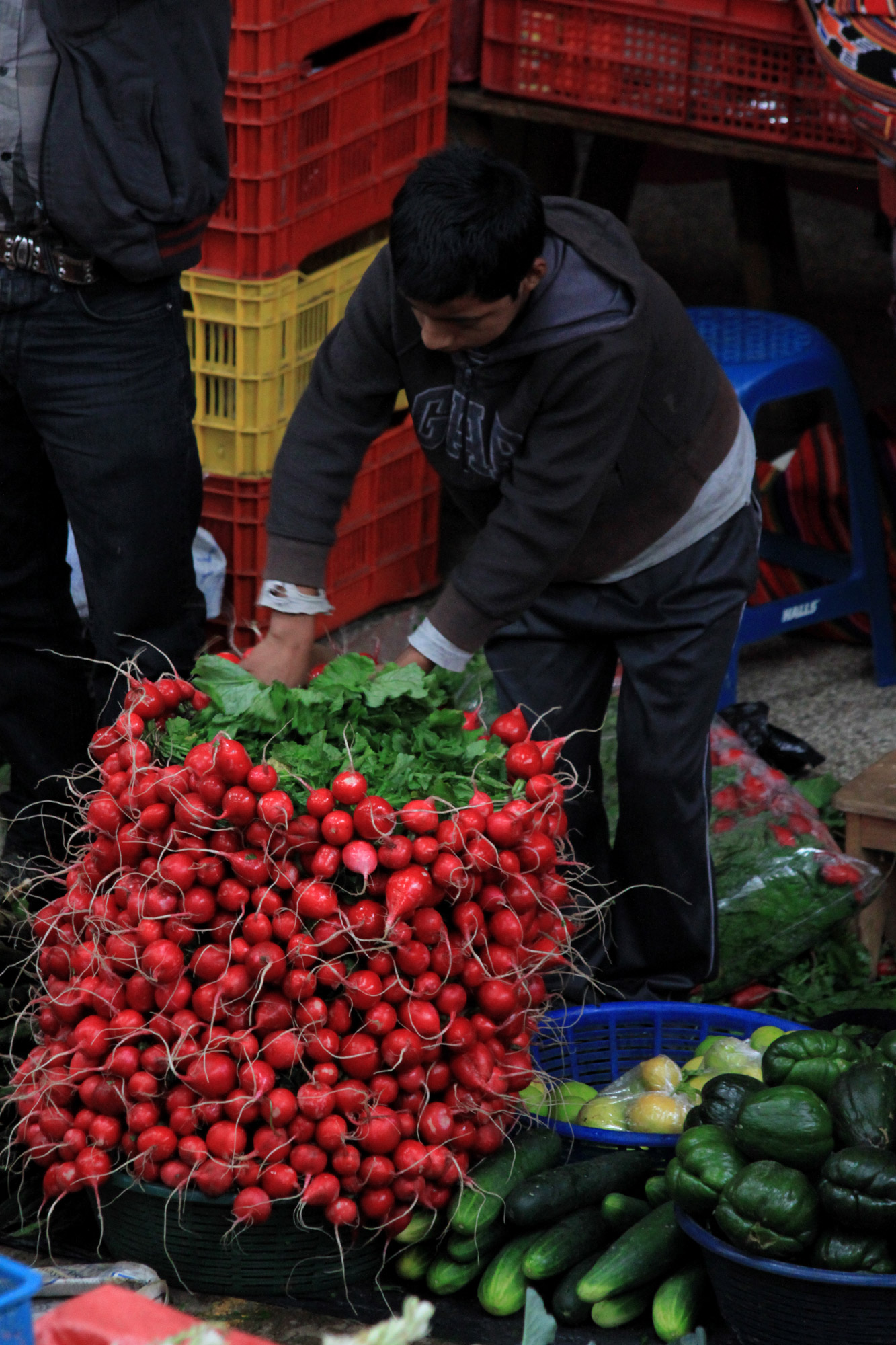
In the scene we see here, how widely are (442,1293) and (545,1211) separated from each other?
0.19 m

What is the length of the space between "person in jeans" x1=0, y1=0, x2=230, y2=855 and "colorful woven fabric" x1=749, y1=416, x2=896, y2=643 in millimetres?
1952

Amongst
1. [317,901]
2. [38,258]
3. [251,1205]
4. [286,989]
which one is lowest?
[251,1205]

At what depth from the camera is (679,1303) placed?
7.22 feet

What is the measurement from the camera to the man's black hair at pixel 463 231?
2246 millimetres

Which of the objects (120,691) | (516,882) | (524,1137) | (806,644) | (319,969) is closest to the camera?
(319,969)

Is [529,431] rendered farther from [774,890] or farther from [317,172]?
[317,172]

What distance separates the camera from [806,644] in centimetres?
475

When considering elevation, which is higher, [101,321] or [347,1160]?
[101,321]

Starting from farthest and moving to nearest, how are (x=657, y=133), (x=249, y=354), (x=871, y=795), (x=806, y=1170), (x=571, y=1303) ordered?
(x=657, y=133) → (x=249, y=354) → (x=871, y=795) → (x=571, y=1303) → (x=806, y=1170)

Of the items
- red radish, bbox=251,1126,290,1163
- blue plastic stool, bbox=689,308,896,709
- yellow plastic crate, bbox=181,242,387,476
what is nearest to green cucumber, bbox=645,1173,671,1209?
red radish, bbox=251,1126,290,1163

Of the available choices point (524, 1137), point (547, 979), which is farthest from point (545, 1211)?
point (547, 979)

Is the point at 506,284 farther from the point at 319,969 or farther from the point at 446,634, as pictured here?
the point at 319,969

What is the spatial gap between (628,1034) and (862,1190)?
2.87 ft

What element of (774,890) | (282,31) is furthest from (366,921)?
(282,31)
